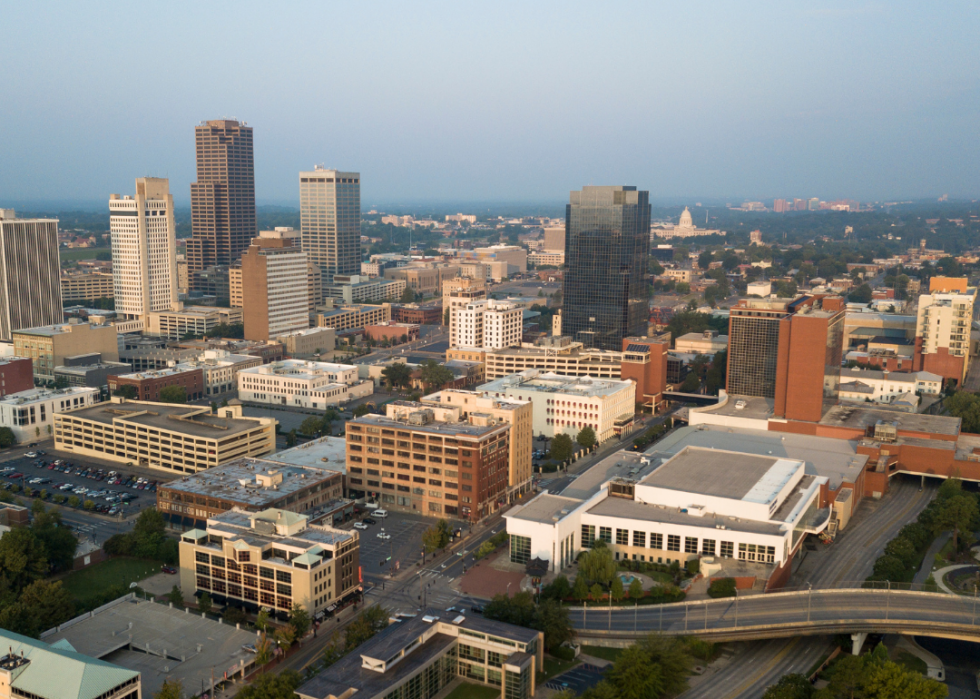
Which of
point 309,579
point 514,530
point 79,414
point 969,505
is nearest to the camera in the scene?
point 309,579

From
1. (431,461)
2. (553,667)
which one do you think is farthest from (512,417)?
(553,667)

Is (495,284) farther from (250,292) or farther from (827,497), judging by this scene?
(827,497)

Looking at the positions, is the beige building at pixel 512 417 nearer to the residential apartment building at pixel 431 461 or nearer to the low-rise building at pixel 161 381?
the residential apartment building at pixel 431 461

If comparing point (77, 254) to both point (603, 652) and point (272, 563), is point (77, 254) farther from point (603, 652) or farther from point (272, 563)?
point (603, 652)

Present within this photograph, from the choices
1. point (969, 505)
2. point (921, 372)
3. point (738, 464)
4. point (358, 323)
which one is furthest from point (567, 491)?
point (358, 323)

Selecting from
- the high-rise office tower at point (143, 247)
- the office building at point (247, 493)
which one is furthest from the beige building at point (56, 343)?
the office building at point (247, 493)

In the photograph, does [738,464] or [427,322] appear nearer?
[738,464]

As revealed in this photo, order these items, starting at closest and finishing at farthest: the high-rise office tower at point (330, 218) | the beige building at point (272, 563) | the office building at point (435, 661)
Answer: the office building at point (435, 661)
the beige building at point (272, 563)
the high-rise office tower at point (330, 218)
